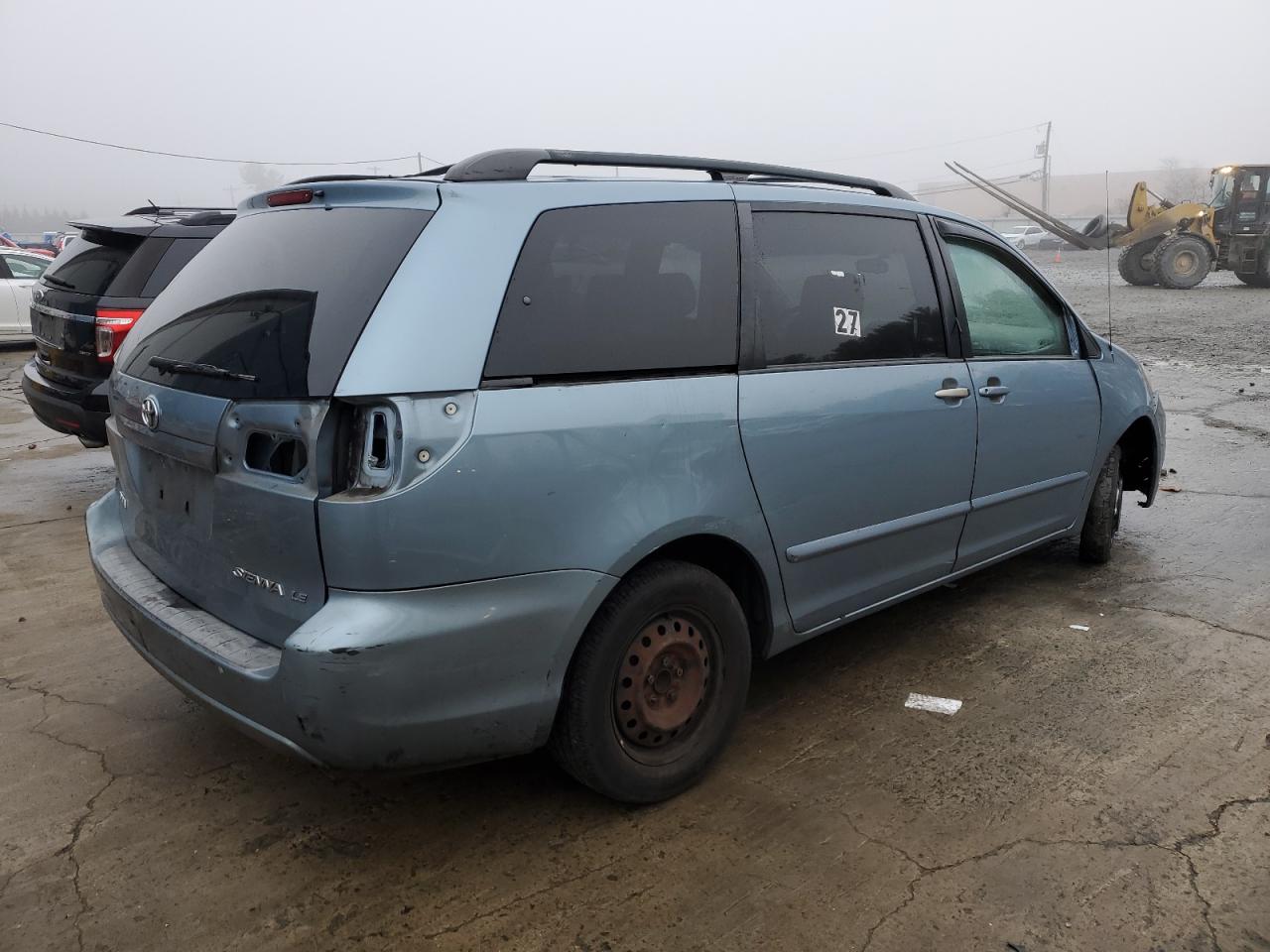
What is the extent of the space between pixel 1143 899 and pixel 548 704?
61.7 inches

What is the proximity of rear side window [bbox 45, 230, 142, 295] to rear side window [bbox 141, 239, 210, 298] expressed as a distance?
222 mm

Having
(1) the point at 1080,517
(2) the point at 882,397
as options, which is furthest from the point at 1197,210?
(2) the point at 882,397

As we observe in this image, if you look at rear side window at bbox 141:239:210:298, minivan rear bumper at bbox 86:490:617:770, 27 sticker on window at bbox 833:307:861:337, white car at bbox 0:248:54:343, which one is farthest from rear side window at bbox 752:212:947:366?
white car at bbox 0:248:54:343

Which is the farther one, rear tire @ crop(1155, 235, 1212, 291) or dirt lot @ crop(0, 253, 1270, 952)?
rear tire @ crop(1155, 235, 1212, 291)

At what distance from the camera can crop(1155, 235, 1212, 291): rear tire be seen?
75.9 ft

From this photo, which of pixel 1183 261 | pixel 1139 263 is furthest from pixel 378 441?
pixel 1139 263

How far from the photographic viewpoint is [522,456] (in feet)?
7.84

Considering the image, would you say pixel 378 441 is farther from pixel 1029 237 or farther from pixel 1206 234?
pixel 1029 237

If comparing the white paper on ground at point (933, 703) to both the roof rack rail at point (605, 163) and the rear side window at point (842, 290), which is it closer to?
the rear side window at point (842, 290)

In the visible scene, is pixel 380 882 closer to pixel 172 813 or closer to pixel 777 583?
pixel 172 813

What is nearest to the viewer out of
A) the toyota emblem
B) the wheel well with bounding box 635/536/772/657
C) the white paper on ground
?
the toyota emblem

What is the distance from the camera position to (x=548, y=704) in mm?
2523

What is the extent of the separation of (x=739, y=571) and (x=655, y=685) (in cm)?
49

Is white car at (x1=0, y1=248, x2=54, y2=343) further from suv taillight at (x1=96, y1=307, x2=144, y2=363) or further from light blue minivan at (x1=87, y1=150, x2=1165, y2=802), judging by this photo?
light blue minivan at (x1=87, y1=150, x2=1165, y2=802)
